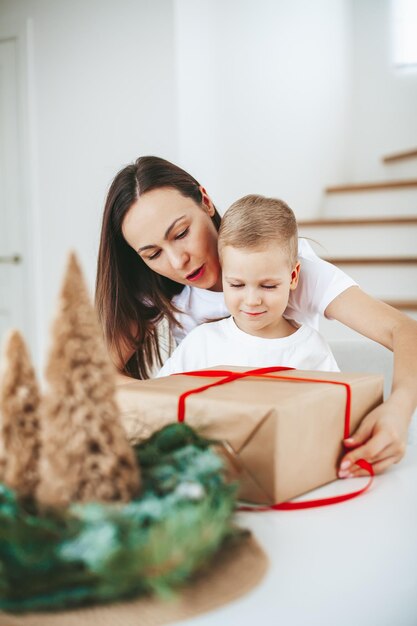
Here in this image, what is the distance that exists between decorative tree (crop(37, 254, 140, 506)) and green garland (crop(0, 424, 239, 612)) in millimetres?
24

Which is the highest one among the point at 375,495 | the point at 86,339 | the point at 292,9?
the point at 292,9

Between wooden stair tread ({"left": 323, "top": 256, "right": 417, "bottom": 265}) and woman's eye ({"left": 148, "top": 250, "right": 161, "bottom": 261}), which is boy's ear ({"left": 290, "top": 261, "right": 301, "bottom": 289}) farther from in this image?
wooden stair tread ({"left": 323, "top": 256, "right": 417, "bottom": 265})

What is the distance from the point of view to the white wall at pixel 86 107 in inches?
145

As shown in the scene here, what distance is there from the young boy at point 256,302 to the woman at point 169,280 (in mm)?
102

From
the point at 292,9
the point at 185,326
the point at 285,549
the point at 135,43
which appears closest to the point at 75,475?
the point at 285,549

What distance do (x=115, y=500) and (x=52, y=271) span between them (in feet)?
12.2

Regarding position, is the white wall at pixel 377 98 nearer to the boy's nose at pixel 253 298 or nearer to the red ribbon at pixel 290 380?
the boy's nose at pixel 253 298

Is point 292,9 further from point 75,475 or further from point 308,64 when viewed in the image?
point 75,475

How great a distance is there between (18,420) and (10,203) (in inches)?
154

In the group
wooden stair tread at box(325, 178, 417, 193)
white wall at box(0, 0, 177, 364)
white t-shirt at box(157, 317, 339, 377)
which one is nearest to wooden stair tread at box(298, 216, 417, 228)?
wooden stair tread at box(325, 178, 417, 193)

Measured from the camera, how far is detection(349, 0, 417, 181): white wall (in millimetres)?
5793

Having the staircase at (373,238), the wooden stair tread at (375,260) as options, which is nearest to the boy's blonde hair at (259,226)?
the staircase at (373,238)

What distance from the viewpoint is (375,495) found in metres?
0.83

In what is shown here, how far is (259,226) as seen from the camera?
1.34m
